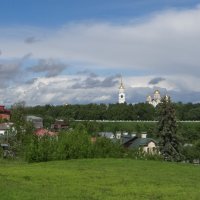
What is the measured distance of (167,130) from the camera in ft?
180

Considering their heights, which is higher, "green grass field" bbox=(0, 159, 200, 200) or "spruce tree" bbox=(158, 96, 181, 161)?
"spruce tree" bbox=(158, 96, 181, 161)

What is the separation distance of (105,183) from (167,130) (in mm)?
35448

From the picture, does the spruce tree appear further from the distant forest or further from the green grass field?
the distant forest

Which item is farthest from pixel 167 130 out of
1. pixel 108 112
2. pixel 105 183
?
pixel 108 112

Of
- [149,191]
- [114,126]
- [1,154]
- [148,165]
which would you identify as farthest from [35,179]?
[114,126]

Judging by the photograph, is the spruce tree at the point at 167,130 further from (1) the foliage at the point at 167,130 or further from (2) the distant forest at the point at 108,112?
(2) the distant forest at the point at 108,112

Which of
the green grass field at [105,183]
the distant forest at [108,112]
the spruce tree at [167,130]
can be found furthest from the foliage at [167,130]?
the distant forest at [108,112]

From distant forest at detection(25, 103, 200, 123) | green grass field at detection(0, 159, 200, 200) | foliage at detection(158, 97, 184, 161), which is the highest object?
distant forest at detection(25, 103, 200, 123)

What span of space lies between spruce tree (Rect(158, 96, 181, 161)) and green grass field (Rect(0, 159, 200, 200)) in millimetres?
24534

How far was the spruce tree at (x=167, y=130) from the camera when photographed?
177 ft

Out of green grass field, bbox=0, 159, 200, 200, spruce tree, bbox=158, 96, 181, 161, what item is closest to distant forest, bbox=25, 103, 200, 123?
Result: spruce tree, bbox=158, 96, 181, 161

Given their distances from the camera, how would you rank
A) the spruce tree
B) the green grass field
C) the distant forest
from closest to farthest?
the green grass field < the spruce tree < the distant forest

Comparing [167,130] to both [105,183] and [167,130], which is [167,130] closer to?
[167,130]

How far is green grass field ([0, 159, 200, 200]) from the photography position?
16.1 m
